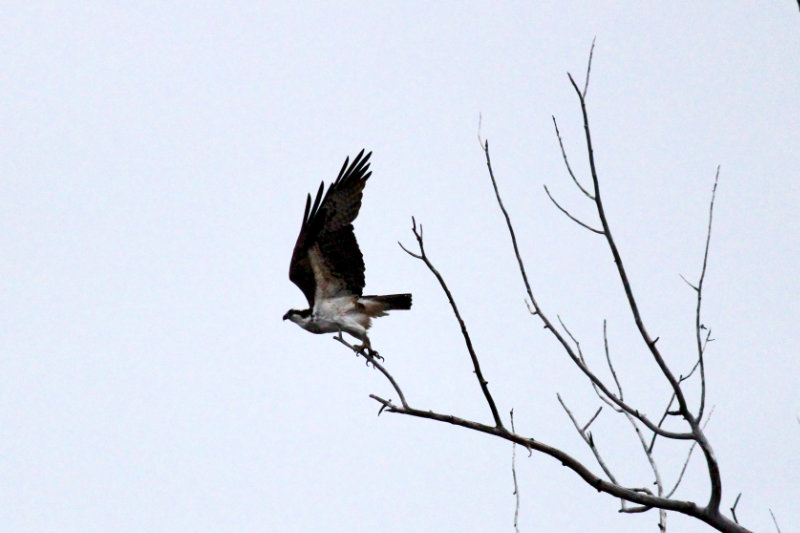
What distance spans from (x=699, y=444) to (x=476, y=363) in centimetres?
95

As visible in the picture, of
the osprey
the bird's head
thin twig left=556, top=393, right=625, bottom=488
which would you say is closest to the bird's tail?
the osprey

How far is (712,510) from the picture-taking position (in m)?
3.97

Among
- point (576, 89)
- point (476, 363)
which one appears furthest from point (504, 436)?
point (576, 89)

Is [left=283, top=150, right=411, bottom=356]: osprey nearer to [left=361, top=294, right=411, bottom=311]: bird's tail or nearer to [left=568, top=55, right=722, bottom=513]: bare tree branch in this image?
[left=361, top=294, right=411, bottom=311]: bird's tail

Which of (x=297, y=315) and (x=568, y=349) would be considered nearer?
(x=568, y=349)

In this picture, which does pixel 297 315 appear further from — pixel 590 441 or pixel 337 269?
pixel 590 441

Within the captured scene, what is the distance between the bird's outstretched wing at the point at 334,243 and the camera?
10312 millimetres

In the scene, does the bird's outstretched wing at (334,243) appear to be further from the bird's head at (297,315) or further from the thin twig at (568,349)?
the thin twig at (568,349)

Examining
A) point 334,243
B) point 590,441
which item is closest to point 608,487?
point 590,441

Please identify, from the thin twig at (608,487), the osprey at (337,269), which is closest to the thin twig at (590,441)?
the thin twig at (608,487)

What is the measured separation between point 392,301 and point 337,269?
67cm

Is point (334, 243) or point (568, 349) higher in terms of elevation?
point (334, 243)

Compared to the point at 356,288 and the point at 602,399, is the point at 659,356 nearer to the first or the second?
the point at 602,399

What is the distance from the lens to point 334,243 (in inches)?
410
